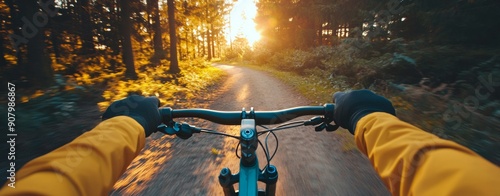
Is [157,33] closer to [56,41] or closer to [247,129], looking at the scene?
[56,41]

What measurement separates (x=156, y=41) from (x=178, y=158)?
14497mm

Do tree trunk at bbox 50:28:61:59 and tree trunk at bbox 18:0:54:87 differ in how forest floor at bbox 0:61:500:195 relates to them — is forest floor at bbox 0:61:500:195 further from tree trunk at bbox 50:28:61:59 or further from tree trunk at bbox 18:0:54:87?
tree trunk at bbox 50:28:61:59

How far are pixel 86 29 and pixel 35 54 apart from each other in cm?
523

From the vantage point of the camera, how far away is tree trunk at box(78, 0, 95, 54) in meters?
11.4

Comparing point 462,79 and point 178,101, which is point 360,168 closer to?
point 462,79

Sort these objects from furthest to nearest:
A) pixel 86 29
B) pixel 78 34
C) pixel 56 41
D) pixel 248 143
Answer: pixel 86 29
pixel 78 34
pixel 56 41
pixel 248 143

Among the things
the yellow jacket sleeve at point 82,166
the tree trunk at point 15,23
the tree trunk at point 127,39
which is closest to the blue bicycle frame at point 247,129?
the yellow jacket sleeve at point 82,166

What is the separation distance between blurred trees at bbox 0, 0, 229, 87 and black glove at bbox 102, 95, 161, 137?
704 centimetres

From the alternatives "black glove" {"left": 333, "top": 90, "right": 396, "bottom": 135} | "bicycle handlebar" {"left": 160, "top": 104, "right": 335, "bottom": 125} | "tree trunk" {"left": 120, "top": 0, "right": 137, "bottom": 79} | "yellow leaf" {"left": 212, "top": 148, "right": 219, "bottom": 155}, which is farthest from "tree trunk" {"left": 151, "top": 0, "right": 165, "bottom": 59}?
"black glove" {"left": 333, "top": 90, "right": 396, "bottom": 135}

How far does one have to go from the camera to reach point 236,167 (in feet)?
13.9

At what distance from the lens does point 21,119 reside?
179 inches

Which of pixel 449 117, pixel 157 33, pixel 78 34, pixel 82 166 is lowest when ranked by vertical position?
pixel 449 117

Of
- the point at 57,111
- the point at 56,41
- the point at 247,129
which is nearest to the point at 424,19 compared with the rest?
A: the point at 247,129

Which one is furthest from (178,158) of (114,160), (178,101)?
(178,101)
